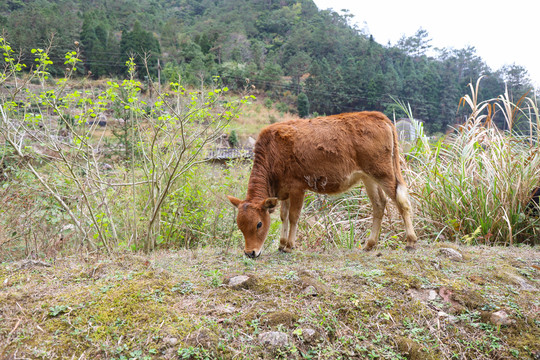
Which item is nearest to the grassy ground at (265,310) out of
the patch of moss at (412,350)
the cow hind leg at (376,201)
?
the patch of moss at (412,350)

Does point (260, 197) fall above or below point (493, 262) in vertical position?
above

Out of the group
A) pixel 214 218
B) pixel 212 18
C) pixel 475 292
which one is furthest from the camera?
pixel 212 18

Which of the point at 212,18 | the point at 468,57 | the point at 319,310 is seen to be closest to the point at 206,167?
the point at 319,310

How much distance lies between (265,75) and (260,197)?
125 ft

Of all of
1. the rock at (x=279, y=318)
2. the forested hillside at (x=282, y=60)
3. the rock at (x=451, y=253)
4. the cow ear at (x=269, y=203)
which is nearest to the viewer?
the rock at (x=279, y=318)

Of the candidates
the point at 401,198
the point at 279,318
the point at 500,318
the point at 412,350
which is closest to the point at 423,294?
the point at 500,318

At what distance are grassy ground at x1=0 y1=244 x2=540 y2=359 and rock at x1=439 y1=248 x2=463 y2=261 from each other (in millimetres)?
172

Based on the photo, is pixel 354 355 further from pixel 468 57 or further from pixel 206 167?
pixel 468 57

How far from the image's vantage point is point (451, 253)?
3.74m

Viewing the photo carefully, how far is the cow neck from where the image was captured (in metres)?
3.96

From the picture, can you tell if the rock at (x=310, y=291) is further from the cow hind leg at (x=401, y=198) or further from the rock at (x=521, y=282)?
the rock at (x=521, y=282)

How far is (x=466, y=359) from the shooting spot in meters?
2.23

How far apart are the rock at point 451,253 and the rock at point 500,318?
1.13m

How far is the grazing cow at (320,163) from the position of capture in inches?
158
